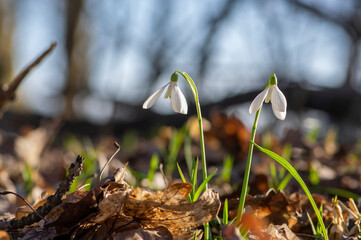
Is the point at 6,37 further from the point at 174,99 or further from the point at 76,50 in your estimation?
the point at 174,99

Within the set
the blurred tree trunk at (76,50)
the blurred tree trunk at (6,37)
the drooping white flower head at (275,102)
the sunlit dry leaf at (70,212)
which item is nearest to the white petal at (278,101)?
the drooping white flower head at (275,102)

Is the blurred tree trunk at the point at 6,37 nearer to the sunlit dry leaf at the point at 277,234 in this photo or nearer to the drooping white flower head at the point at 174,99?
the drooping white flower head at the point at 174,99

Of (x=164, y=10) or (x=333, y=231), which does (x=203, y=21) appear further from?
(x=333, y=231)

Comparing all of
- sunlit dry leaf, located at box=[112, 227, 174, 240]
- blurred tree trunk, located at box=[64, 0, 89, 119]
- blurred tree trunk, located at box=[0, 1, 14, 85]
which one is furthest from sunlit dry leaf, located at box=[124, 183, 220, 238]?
blurred tree trunk, located at box=[0, 1, 14, 85]

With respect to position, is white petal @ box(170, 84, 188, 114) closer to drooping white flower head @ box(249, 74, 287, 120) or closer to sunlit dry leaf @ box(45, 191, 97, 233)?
drooping white flower head @ box(249, 74, 287, 120)

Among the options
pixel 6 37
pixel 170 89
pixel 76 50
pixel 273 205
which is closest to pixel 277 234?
pixel 273 205

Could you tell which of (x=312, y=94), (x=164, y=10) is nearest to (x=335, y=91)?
(x=312, y=94)
